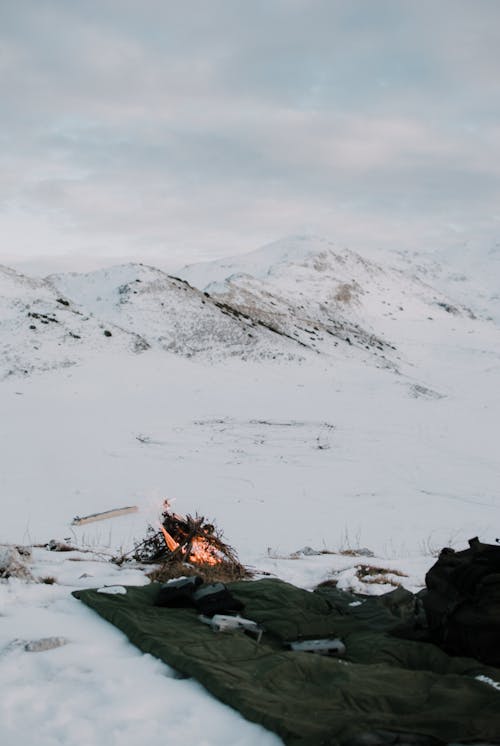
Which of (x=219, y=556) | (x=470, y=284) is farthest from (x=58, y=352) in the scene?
(x=470, y=284)

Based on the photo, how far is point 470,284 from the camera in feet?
339

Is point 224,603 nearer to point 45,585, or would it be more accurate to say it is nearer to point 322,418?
point 45,585

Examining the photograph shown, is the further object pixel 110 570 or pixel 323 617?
pixel 110 570

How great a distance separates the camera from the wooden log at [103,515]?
10688 mm

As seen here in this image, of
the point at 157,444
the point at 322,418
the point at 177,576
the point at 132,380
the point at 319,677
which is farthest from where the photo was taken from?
the point at 132,380

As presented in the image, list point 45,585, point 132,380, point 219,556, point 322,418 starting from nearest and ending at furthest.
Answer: point 45,585, point 219,556, point 322,418, point 132,380

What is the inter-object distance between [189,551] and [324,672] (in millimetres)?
3538

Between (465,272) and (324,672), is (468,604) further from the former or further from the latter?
(465,272)

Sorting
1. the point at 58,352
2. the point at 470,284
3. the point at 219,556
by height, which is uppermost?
the point at 470,284

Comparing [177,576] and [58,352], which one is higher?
[58,352]

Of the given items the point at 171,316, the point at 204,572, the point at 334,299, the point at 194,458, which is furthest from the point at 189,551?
the point at 334,299

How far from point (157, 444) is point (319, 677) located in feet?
43.7

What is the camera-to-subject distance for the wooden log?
1069cm

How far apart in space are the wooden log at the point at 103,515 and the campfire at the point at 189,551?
11.3 feet
